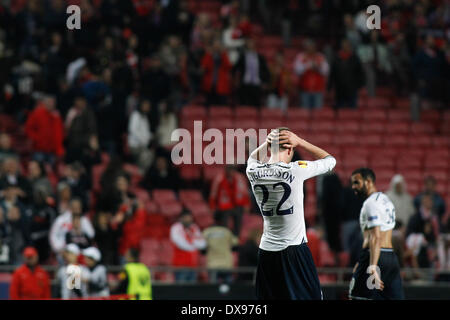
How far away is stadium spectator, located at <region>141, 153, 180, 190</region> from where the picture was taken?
57.2ft

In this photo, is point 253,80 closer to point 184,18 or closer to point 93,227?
point 184,18

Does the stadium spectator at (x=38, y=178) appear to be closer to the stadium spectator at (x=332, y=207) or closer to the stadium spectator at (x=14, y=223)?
the stadium spectator at (x=14, y=223)

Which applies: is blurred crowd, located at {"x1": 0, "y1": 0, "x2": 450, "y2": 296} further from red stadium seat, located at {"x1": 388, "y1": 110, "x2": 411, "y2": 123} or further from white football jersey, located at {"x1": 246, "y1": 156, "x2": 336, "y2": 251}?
white football jersey, located at {"x1": 246, "y1": 156, "x2": 336, "y2": 251}

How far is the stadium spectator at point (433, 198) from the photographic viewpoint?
1728 centimetres

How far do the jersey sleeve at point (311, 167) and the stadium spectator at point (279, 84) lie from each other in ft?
33.1

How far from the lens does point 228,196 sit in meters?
16.4

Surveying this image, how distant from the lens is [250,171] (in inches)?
373

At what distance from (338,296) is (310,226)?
6.77 feet

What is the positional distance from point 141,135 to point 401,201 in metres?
4.66

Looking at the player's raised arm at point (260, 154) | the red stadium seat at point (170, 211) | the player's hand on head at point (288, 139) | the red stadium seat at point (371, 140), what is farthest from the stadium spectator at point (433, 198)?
the player's hand on head at point (288, 139)

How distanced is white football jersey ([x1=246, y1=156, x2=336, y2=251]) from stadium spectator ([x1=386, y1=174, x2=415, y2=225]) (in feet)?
25.4

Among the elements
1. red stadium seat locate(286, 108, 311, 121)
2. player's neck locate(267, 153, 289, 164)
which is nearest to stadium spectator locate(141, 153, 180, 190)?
red stadium seat locate(286, 108, 311, 121)

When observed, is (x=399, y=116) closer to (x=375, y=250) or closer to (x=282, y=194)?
(x=375, y=250)

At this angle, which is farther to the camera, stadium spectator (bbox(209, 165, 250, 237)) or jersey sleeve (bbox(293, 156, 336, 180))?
stadium spectator (bbox(209, 165, 250, 237))
